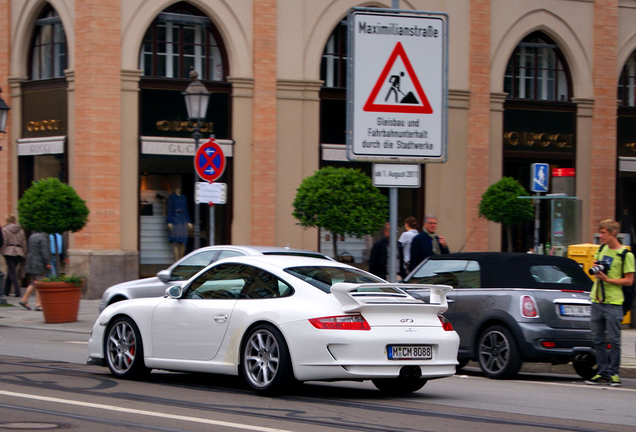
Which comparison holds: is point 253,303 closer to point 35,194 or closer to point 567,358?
point 567,358

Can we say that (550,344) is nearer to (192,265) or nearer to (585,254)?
(585,254)

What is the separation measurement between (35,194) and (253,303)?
1066 centimetres

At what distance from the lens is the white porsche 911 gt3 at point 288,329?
8250 millimetres

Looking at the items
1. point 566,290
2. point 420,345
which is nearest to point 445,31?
point 566,290

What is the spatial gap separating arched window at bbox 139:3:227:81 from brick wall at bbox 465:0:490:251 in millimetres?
7158

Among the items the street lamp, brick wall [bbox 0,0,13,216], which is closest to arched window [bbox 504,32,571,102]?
brick wall [bbox 0,0,13,216]

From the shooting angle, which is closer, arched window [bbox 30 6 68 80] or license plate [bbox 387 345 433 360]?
license plate [bbox 387 345 433 360]

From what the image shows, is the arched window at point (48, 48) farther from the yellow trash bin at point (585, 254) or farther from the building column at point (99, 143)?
the yellow trash bin at point (585, 254)

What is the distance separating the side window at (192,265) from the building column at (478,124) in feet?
42.5

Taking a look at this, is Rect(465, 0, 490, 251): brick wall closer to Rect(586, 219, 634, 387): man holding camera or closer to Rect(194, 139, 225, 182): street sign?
Rect(194, 139, 225, 182): street sign

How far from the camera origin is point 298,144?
80.5 ft

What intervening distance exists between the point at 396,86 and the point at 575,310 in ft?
12.3

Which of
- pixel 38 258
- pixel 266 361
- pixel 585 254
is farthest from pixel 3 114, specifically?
pixel 266 361

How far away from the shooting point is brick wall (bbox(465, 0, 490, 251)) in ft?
86.4
